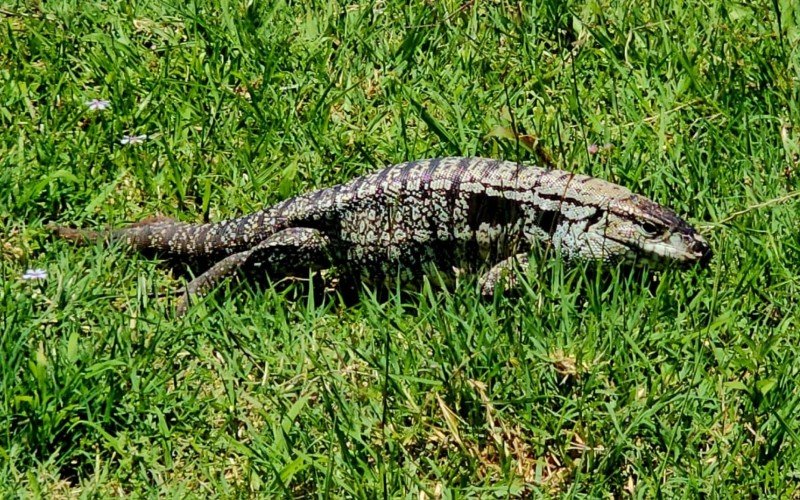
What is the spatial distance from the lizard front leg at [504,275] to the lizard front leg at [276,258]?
828mm

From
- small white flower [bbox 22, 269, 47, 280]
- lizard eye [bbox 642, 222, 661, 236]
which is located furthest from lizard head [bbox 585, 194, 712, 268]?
small white flower [bbox 22, 269, 47, 280]

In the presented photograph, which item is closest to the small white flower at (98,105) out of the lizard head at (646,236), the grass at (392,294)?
the grass at (392,294)

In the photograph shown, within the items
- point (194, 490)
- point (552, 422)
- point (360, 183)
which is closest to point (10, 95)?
point (360, 183)

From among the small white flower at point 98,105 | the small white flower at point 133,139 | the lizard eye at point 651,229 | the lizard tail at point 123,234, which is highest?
the small white flower at point 98,105

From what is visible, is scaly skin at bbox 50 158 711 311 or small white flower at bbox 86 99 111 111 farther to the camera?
small white flower at bbox 86 99 111 111

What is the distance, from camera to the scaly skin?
20.6 ft

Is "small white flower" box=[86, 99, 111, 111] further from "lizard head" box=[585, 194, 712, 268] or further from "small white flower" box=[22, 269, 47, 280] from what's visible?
"lizard head" box=[585, 194, 712, 268]

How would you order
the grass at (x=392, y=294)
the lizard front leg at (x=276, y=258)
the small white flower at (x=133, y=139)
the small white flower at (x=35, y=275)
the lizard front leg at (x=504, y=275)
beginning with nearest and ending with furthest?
the grass at (x=392, y=294), the lizard front leg at (x=504, y=275), the small white flower at (x=35, y=275), the lizard front leg at (x=276, y=258), the small white flower at (x=133, y=139)

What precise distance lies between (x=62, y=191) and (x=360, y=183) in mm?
1474

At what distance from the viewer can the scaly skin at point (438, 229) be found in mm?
6270

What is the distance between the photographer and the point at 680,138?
6.98 meters

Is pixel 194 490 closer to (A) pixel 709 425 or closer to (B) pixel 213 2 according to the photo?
(A) pixel 709 425

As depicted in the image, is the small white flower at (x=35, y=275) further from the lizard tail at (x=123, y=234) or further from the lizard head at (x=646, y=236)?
the lizard head at (x=646, y=236)

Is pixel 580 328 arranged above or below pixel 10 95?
below
